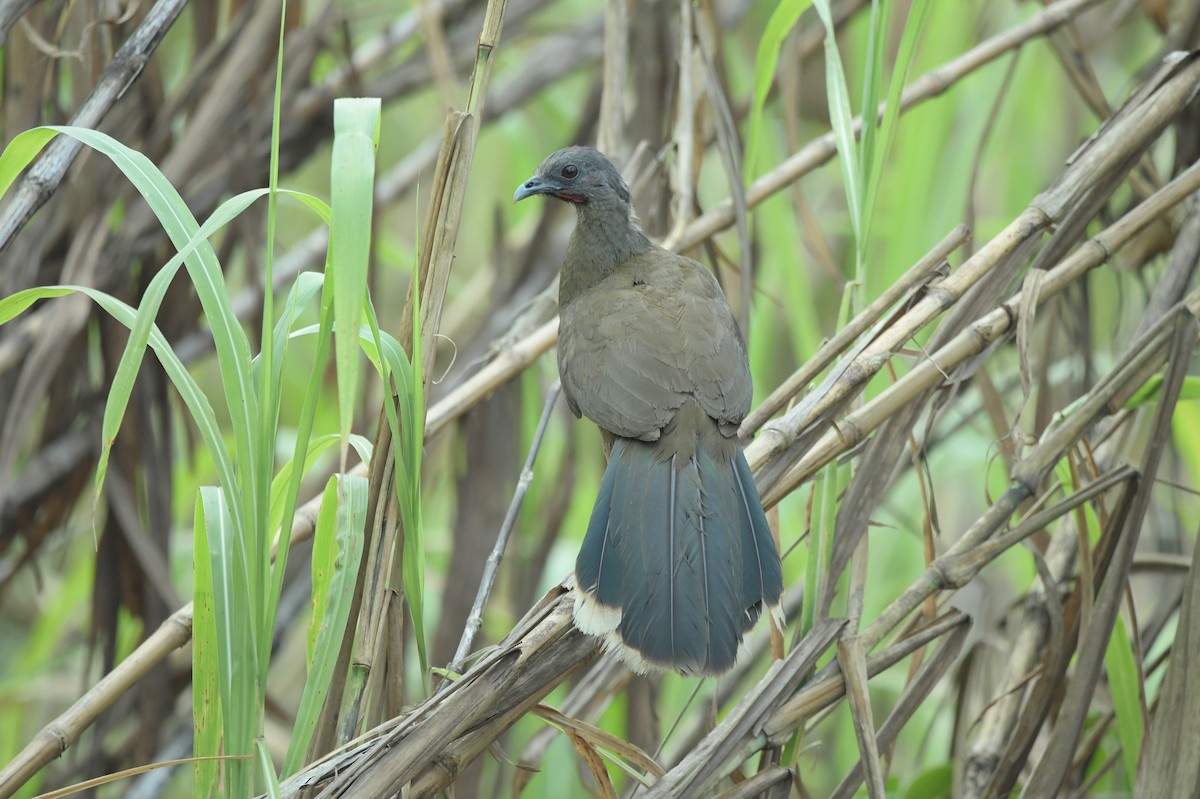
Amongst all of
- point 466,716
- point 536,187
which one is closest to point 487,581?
point 466,716

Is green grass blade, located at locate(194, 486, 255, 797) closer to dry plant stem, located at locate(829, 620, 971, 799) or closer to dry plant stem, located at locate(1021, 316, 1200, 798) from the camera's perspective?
dry plant stem, located at locate(829, 620, 971, 799)

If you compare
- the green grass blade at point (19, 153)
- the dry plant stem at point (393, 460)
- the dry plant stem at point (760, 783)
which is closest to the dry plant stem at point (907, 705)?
the dry plant stem at point (760, 783)

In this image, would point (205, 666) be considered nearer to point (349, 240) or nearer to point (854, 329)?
point (349, 240)

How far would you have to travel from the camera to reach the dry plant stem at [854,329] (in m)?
1.86

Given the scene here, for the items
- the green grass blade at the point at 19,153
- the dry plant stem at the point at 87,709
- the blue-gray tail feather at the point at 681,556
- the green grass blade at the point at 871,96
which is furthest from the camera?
the green grass blade at the point at 871,96

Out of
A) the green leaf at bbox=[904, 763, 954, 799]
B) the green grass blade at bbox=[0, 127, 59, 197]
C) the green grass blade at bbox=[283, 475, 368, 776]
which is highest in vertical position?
the green grass blade at bbox=[0, 127, 59, 197]

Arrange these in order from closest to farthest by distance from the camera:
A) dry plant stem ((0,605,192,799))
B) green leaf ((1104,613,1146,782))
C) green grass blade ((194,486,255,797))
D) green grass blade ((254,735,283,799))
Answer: green grass blade ((254,735,283,799)) < green grass blade ((194,486,255,797)) < dry plant stem ((0,605,192,799)) < green leaf ((1104,613,1146,782))

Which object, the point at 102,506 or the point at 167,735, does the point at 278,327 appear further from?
the point at 167,735

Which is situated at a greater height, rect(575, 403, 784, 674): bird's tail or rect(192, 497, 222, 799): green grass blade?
rect(192, 497, 222, 799): green grass blade

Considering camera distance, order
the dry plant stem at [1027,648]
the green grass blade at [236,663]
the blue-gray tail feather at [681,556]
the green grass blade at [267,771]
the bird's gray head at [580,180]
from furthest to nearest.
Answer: the bird's gray head at [580,180] < the dry plant stem at [1027,648] < the blue-gray tail feather at [681,556] < the green grass blade at [236,663] < the green grass blade at [267,771]

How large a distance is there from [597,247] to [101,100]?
1.11 m

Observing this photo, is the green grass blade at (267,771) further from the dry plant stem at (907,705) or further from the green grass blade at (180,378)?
the dry plant stem at (907,705)

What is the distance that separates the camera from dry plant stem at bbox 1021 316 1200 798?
1.83 m

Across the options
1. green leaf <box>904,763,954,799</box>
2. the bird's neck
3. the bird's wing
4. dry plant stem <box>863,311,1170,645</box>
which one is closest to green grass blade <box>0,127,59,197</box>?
the bird's wing
